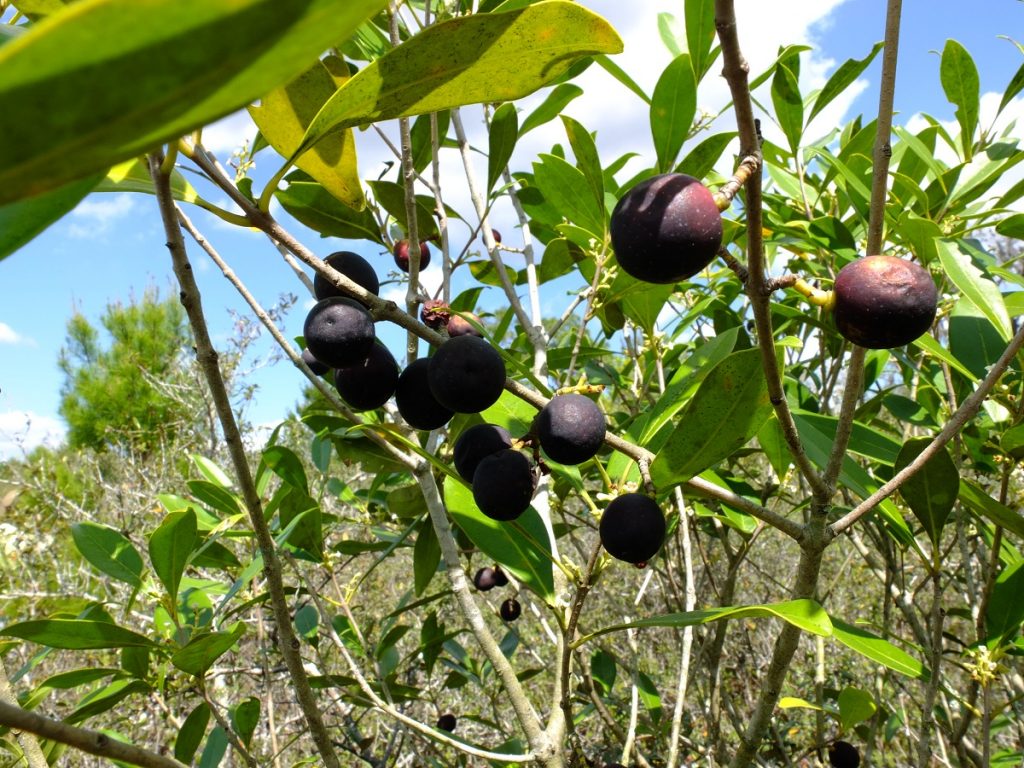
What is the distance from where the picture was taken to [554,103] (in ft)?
6.84

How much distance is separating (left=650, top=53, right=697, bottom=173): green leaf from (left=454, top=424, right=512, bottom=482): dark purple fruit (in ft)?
2.21

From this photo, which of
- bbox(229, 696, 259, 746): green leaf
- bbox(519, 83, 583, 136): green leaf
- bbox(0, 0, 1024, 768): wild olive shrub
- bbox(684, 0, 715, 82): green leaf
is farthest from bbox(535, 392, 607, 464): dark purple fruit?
bbox(229, 696, 259, 746): green leaf

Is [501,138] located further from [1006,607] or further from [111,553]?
[1006,607]

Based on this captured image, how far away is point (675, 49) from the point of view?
2299mm

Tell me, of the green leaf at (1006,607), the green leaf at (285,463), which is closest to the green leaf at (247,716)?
the green leaf at (285,463)

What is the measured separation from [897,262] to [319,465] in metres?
2.17

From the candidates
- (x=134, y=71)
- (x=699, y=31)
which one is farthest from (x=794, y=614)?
(x=699, y=31)

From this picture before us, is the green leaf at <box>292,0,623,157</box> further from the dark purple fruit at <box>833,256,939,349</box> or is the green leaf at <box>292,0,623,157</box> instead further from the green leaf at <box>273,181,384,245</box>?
the green leaf at <box>273,181,384,245</box>

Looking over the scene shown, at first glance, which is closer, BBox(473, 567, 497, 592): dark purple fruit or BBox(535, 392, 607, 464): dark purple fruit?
BBox(535, 392, 607, 464): dark purple fruit

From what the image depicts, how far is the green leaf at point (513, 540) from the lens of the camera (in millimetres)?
1393

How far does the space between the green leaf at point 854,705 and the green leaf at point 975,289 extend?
3.13 feet

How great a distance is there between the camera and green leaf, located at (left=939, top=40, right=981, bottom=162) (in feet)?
6.64

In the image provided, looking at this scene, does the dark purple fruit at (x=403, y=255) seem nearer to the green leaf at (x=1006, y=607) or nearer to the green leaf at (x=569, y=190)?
the green leaf at (x=569, y=190)

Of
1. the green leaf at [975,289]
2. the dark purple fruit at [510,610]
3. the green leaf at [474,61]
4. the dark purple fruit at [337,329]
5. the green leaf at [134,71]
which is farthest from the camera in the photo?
the dark purple fruit at [510,610]
